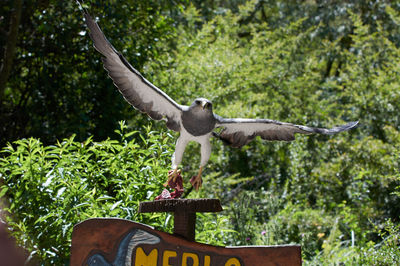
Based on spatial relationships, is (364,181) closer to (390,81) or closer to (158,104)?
(390,81)

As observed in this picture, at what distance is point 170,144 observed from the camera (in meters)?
3.44

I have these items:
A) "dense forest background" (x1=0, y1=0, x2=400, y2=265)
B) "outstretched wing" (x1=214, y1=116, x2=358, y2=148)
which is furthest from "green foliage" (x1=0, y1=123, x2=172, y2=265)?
"outstretched wing" (x1=214, y1=116, x2=358, y2=148)

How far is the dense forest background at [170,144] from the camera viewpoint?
2.94 m

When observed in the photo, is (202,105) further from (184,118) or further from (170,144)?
(170,144)

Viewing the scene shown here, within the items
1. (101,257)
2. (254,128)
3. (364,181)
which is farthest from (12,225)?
(364,181)

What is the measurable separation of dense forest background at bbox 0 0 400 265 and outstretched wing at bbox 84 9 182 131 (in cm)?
78

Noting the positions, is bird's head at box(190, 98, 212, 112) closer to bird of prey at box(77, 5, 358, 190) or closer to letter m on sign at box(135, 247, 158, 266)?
bird of prey at box(77, 5, 358, 190)

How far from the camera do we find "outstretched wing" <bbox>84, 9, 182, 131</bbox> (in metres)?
2.08

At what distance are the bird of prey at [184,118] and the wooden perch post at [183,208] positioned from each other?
25 centimetres


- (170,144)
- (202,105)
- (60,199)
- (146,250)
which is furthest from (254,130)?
(60,199)

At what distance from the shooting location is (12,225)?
114 inches

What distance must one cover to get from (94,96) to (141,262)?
3.22 metres

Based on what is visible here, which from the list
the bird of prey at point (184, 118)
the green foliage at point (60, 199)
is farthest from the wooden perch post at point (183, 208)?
the green foliage at point (60, 199)

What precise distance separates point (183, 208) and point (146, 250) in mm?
245
